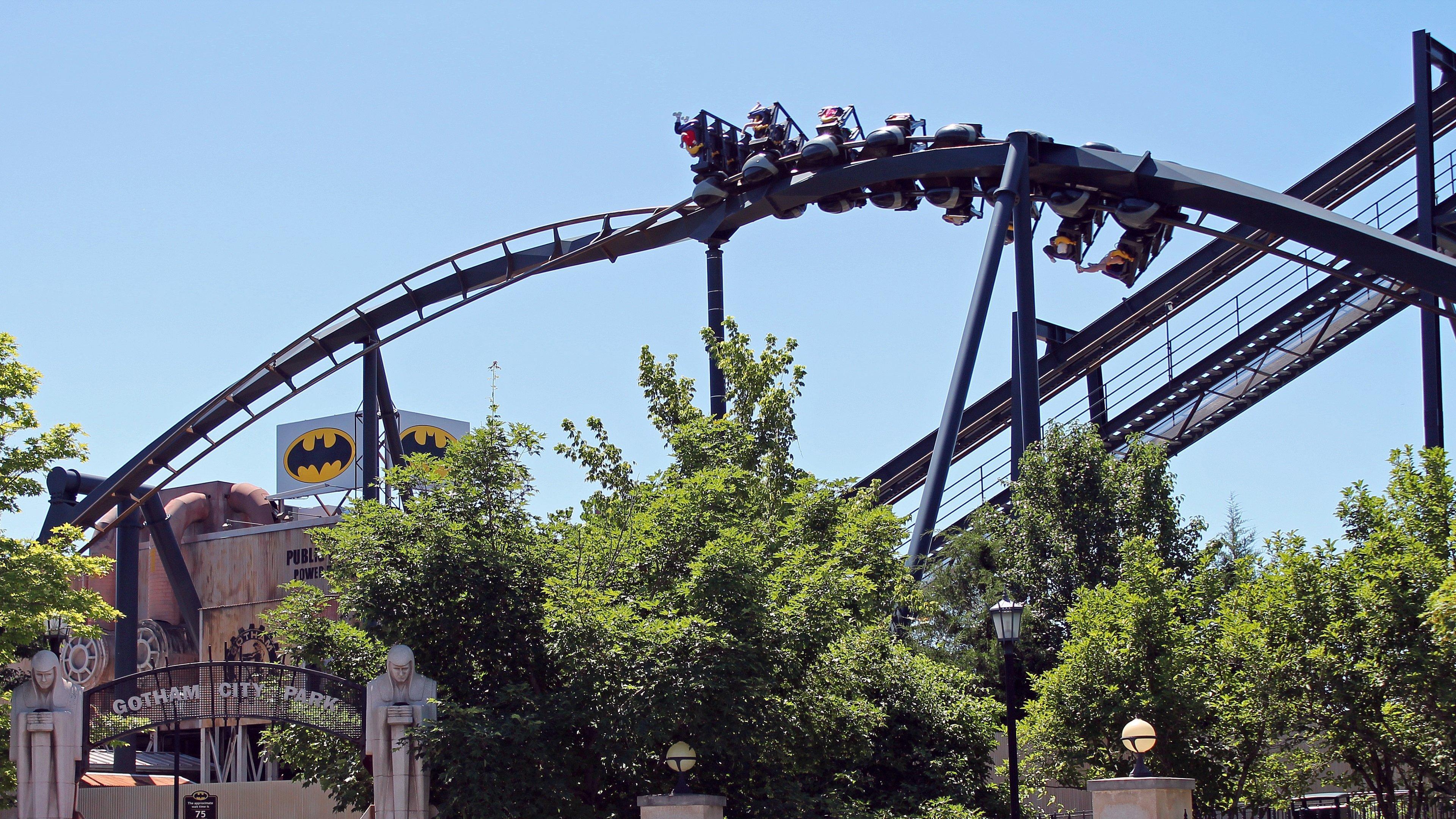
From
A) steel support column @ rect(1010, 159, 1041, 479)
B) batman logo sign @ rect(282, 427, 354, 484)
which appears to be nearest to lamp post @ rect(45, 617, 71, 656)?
steel support column @ rect(1010, 159, 1041, 479)

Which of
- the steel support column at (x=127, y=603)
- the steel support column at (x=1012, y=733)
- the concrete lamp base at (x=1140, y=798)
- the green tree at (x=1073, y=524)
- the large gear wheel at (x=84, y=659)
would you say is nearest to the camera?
the concrete lamp base at (x=1140, y=798)

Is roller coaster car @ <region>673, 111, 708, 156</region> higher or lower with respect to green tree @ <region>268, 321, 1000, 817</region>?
higher

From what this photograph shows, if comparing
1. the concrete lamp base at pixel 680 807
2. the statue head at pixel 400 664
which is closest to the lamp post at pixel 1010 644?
the concrete lamp base at pixel 680 807

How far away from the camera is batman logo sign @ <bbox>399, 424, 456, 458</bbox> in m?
47.9

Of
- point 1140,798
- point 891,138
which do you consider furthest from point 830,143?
point 1140,798

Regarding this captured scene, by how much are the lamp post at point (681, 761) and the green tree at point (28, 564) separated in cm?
1062

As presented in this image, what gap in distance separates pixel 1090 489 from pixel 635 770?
35.4 ft

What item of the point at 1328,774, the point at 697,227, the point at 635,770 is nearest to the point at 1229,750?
the point at 1328,774

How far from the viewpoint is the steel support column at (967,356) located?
1013 inches

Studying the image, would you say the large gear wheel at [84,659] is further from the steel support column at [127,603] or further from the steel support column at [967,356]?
the steel support column at [967,356]

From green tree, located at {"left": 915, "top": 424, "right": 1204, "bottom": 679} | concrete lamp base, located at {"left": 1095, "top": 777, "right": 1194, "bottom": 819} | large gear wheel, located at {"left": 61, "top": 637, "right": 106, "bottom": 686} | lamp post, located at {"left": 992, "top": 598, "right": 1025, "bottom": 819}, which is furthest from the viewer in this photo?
large gear wheel, located at {"left": 61, "top": 637, "right": 106, "bottom": 686}

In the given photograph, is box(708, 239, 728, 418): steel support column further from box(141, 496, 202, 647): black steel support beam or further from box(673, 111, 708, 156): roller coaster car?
box(141, 496, 202, 647): black steel support beam

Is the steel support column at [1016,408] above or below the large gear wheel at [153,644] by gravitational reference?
above

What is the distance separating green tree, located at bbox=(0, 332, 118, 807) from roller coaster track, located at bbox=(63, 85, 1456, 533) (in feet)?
23.8
